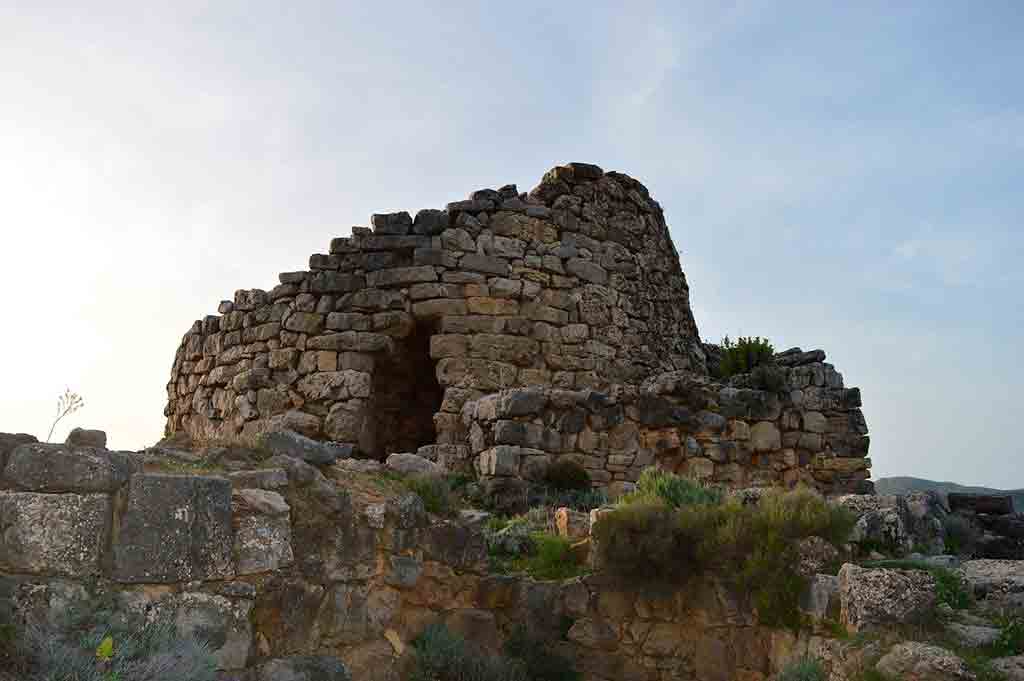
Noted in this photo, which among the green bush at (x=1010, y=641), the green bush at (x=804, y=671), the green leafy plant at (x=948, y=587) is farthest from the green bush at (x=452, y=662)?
the green bush at (x=1010, y=641)

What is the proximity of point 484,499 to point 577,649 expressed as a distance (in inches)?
98.3

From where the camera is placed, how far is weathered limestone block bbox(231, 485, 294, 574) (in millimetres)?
4488

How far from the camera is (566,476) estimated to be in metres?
8.60

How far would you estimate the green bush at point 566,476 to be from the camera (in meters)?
8.56

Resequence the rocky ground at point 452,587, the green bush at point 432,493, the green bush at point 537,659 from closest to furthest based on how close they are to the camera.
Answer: the rocky ground at point 452,587
the green bush at point 537,659
the green bush at point 432,493

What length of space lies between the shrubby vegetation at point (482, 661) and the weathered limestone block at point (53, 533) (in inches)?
78.4

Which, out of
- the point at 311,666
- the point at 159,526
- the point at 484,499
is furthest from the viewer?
the point at 484,499

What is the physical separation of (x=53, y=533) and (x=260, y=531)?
3.24 feet

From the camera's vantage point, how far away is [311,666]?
4695 millimetres

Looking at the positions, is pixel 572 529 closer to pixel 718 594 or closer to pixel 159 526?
pixel 718 594

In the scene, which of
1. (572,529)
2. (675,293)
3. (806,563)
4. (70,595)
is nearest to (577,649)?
(572,529)

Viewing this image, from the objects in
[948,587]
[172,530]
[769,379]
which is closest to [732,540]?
[948,587]

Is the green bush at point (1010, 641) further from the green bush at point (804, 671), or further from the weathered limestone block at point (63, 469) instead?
the weathered limestone block at point (63, 469)

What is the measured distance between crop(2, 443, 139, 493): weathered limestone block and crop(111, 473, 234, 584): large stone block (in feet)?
0.33
